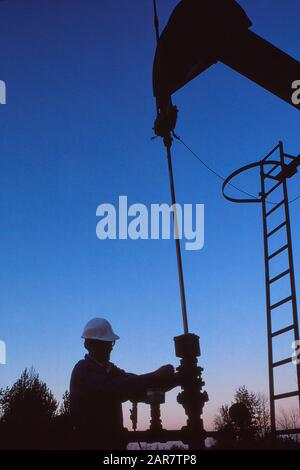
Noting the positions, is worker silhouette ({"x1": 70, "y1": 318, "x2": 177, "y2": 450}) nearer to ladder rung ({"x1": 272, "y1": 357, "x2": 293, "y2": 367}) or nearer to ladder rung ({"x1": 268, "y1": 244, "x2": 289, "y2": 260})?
ladder rung ({"x1": 272, "y1": 357, "x2": 293, "y2": 367})

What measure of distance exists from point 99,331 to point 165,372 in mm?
1135

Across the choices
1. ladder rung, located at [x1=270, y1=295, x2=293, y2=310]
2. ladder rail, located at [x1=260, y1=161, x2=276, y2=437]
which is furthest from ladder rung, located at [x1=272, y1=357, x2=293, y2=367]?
ladder rung, located at [x1=270, y1=295, x2=293, y2=310]

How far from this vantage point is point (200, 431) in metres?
2.85

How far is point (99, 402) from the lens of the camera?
12.0 ft

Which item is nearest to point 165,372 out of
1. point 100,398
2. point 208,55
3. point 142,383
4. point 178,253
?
point 142,383

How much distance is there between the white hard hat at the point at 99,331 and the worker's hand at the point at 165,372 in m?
0.99

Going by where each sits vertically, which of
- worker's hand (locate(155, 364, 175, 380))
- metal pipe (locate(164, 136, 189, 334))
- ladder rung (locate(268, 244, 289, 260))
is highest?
ladder rung (locate(268, 244, 289, 260))

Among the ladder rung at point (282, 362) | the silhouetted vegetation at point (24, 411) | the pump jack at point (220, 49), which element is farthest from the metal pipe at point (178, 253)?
the silhouetted vegetation at point (24, 411)

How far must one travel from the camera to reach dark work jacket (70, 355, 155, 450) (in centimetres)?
351

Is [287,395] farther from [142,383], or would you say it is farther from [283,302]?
[142,383]

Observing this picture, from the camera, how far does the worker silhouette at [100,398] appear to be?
346cm
